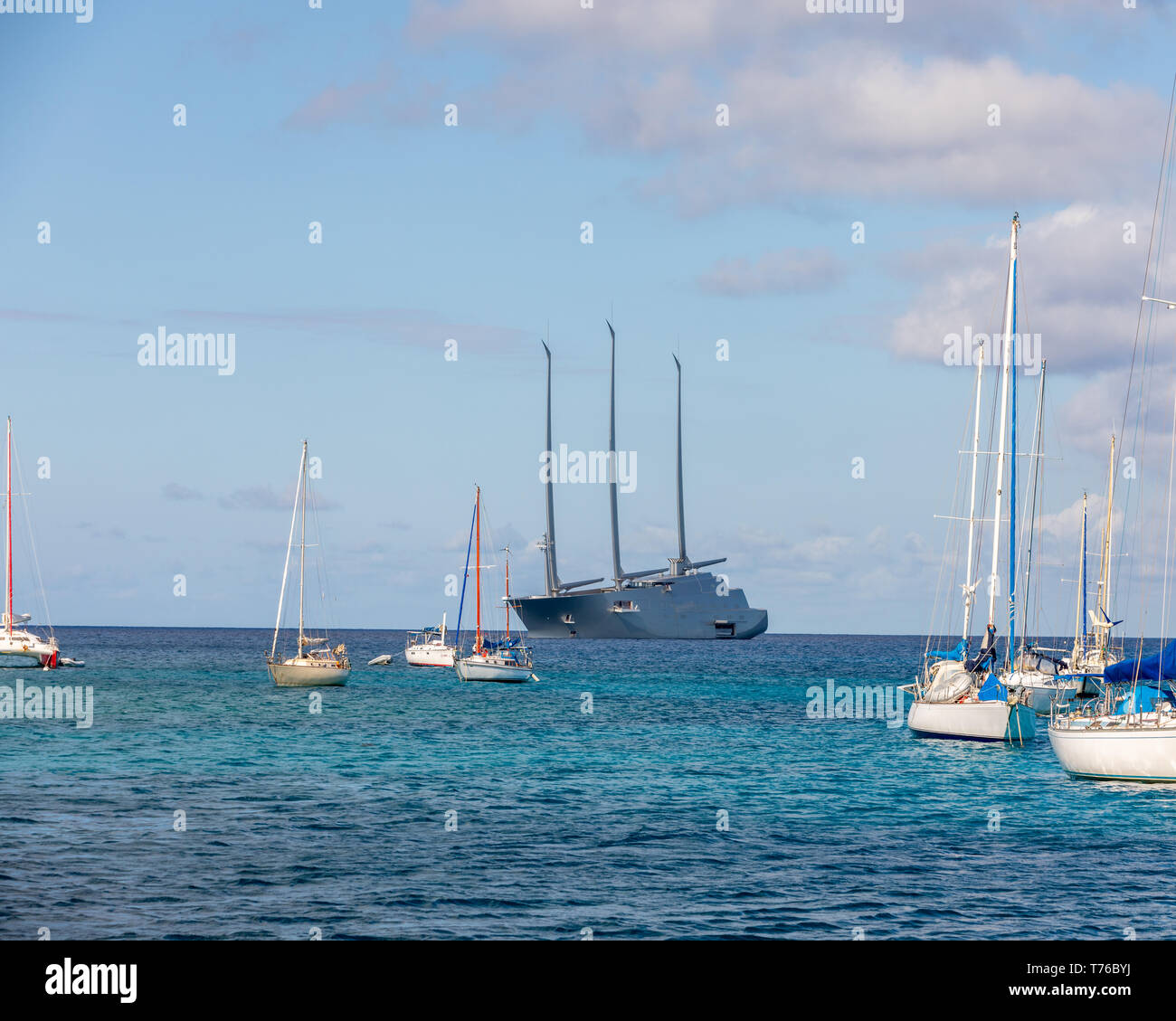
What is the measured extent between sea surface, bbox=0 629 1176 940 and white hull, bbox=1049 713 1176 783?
0.50m

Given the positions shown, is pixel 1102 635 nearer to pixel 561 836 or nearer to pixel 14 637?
pixel 561 836

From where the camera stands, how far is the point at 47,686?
8806 cm

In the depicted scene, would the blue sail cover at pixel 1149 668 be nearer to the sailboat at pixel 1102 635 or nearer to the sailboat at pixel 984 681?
the sailboat at pixel 984 681

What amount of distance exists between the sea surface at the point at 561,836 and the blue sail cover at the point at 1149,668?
3.02m

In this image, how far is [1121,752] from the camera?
3438 cm

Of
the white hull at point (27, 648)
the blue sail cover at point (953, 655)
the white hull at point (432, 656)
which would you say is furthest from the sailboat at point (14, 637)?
the blue sail cover at point (953, 655)

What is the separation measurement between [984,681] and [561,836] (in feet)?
89.7

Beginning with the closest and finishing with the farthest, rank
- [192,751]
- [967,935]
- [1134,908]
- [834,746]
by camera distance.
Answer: [967,935]
[1134,908]
[192,751]
[834,746]

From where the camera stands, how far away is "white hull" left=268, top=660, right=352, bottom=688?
8569 cm

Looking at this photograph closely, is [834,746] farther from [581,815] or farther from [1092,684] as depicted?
[1092,684]

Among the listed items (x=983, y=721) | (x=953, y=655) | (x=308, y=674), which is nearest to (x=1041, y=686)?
(x=953, y=655)

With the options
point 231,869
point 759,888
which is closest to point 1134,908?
point 759,888
